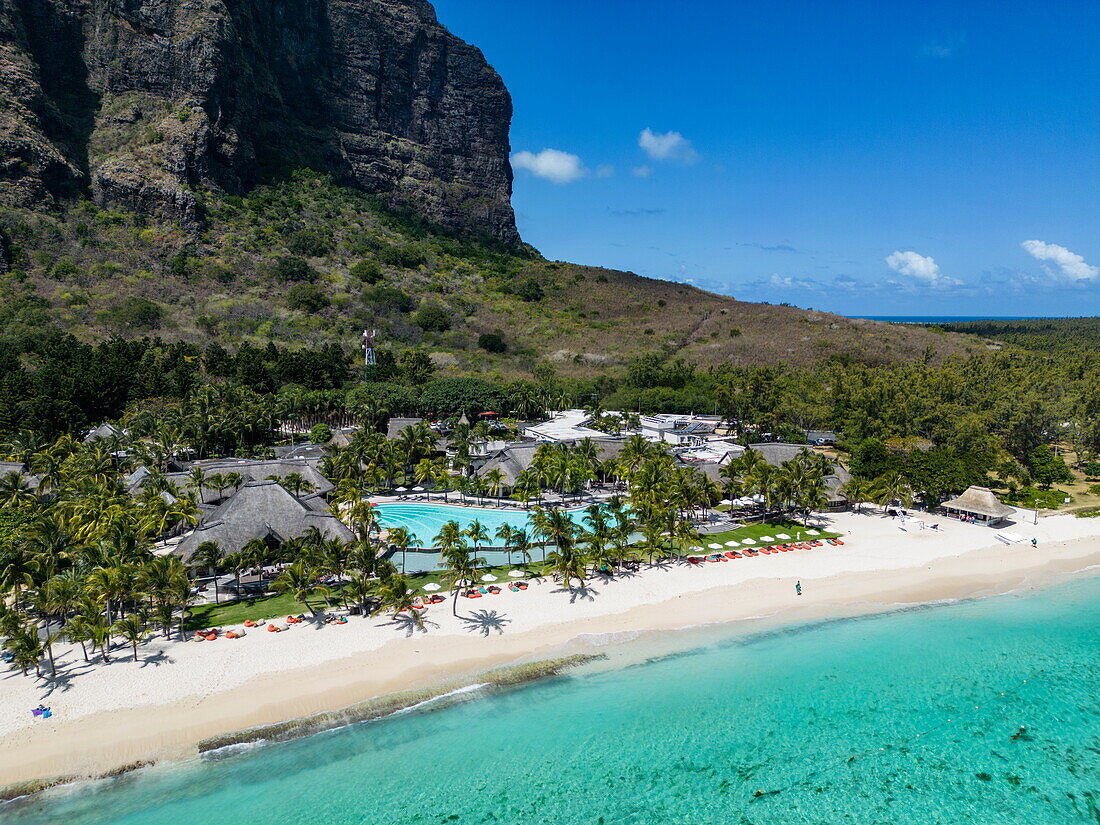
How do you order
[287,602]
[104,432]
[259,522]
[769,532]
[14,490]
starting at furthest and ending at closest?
[104,432]
[769,532]
[14,490]
[259,522]
[287,602]

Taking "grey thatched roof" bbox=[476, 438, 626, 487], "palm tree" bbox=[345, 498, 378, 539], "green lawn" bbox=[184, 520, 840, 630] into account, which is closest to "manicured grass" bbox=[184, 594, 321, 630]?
"green lawn" bbox=[184, 520, 840, 630]

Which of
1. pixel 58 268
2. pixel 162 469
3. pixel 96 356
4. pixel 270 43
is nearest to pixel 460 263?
pixel 270 43

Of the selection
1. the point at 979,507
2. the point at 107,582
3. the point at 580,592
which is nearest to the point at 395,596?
the point at 580,592

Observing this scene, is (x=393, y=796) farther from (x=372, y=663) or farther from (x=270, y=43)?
(x=270, y=43)

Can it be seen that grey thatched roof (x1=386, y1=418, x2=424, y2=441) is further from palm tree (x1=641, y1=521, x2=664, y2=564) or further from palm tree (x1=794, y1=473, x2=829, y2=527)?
palm tree (x1=794, y1=473, x2=829, y2=527)

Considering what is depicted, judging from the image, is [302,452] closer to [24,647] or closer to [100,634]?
[100,634]

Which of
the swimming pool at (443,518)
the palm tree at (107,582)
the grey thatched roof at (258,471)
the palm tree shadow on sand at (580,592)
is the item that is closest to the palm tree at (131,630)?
the palm tree at (107,582)

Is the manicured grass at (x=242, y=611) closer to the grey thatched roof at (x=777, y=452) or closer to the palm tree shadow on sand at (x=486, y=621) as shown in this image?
the palm tree shadow on sand at (x=486, y=621)
